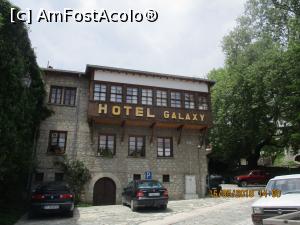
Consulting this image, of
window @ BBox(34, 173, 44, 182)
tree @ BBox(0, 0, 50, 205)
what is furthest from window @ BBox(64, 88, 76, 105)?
window @ BBox(34, 173, 44, 182)

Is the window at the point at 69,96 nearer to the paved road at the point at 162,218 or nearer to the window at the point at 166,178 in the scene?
the window at the point at 166,178

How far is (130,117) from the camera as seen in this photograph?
20141 millimetres

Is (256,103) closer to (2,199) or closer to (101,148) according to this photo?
(101,148)

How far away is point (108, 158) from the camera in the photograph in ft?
67.1

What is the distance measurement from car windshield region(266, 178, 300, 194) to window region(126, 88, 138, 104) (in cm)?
1284

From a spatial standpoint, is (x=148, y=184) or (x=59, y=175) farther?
(x=59, y=175)

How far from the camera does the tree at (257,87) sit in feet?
88.9

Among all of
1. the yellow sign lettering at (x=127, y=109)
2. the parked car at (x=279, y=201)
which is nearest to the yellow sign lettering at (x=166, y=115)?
the yellow sign lettering at (x=127, y=109)

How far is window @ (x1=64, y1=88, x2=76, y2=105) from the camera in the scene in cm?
2108

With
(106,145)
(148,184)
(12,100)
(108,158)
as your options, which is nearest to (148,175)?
(108,158)

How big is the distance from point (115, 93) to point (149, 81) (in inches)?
110

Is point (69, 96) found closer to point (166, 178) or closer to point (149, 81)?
point (149, 81)

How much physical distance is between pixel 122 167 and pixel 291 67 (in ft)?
57.0

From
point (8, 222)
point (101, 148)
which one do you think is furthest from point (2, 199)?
point (101, 148)
